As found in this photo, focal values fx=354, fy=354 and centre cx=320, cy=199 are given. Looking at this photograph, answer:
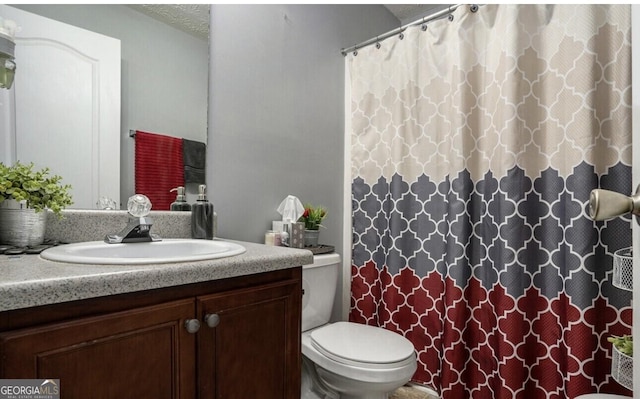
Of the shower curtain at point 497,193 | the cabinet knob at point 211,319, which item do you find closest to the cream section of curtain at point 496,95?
the shower curtain at point 497,193

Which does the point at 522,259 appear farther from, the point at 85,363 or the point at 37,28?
the point at 37,28

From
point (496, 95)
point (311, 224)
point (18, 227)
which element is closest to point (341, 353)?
point (311, 224)

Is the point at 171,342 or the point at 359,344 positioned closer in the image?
the point at 171,342

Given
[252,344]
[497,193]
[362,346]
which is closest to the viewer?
[252,344]

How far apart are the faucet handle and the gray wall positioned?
1.17 feet

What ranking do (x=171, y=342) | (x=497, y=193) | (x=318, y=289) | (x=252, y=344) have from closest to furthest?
(x=171, y=342) < (x=252, y=344) < (x=497, y=193) < (x=318, y=289)

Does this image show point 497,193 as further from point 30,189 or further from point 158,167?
point 30,189

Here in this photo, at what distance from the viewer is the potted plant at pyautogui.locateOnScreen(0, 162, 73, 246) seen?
3.20ft

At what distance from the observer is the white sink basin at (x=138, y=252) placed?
2.62ft

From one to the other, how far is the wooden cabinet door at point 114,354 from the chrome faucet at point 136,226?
0.42 m

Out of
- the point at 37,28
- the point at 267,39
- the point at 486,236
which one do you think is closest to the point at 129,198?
the point at 37,28

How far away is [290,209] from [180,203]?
1.74ft

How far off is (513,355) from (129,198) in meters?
1.69

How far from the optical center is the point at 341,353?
141cm
